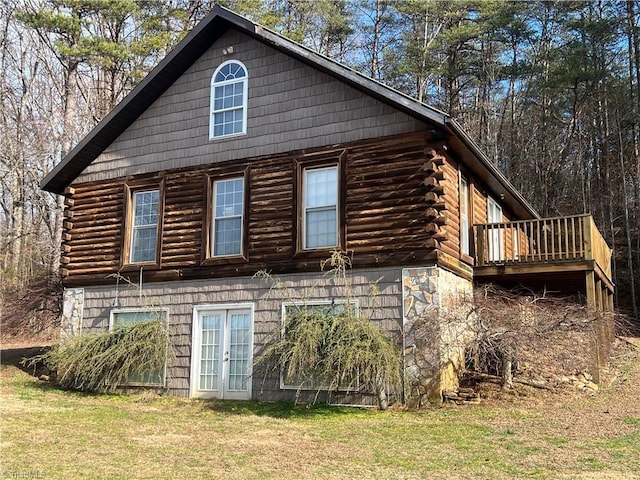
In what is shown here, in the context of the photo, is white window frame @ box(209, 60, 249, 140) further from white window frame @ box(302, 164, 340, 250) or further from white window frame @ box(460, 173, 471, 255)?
white window frame @ box(460, 173, 471, 255)

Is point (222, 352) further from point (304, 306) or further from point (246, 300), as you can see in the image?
point (304, 306)

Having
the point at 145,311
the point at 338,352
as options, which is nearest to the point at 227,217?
the point at 145,311

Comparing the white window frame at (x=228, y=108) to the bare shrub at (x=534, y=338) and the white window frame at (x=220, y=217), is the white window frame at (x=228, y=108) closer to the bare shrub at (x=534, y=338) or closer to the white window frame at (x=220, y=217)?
the white window frame at (x=220, y=217)

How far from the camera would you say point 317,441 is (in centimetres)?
935

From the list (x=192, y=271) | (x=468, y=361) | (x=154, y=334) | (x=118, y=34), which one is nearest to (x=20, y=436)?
(x=154, y=334)

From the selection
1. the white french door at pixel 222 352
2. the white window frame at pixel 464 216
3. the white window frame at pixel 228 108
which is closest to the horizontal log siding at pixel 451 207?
the white window frame at pixel 464 216

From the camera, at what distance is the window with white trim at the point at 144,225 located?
15594mm

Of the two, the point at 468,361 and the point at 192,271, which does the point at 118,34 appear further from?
the point at 468,361

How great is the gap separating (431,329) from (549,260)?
3.85 meters

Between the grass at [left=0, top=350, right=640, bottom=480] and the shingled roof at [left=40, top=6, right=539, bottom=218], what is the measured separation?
5.56 meters

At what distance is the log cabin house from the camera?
12.6 meters

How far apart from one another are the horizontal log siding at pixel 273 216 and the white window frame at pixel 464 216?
0.61 meters

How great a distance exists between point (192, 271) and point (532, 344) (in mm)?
7715

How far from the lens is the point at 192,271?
1470cm
